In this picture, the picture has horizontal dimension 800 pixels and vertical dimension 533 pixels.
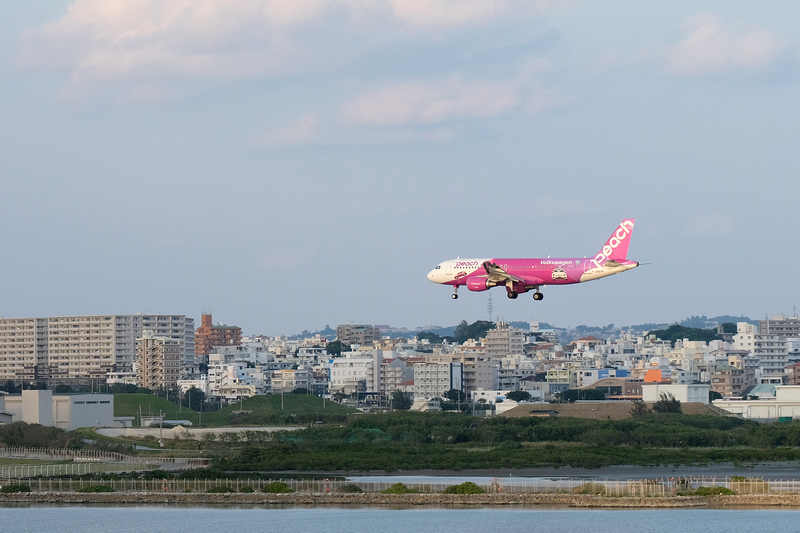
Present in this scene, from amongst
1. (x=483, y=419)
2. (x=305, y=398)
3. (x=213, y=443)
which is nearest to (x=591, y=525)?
(x=213, y=443)

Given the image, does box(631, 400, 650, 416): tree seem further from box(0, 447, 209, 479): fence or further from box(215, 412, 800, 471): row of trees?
box(0, 447, 209, 479): fence

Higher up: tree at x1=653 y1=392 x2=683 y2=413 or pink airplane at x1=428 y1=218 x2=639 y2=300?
pink airplane at x1=428 y1=218 x2=639 y2=300

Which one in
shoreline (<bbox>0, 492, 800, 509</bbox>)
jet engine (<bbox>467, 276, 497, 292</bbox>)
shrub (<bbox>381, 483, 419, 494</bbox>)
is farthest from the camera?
jet engine (<bbox>467, 276, 497, 292</bbox>)

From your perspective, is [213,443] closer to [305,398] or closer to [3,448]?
[3,448]

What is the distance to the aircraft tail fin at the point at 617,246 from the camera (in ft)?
265

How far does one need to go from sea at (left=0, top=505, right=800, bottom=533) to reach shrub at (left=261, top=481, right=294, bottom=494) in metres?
2.98

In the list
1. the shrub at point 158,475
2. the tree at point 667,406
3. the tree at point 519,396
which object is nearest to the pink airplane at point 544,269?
the shrub at point 158,475

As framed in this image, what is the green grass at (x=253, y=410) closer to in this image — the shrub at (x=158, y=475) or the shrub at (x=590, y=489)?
the shrub at (x=158, y=475)

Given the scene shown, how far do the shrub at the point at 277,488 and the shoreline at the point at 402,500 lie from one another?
901mm

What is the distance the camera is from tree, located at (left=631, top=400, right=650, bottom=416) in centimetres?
13925

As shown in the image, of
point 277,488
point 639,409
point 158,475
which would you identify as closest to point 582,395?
point 639,409

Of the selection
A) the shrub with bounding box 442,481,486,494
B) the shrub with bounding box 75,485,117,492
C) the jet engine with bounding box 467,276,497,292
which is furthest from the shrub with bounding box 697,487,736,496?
the shrub with bounding box 75,485,117,492

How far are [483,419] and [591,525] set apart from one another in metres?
71.6

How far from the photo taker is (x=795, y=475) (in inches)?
3467
